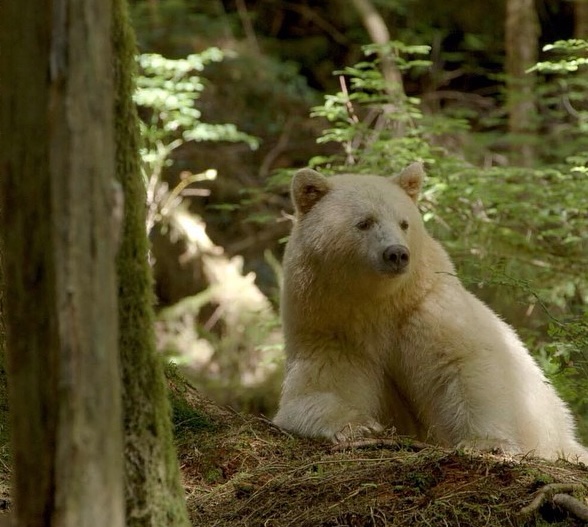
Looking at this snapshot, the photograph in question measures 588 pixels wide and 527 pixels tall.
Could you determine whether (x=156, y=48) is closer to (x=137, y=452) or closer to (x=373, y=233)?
(x=373, y=233)

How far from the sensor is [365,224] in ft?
18.4

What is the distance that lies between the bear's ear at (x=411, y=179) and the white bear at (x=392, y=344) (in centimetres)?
14

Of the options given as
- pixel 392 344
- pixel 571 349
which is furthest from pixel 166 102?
pixel 571 349

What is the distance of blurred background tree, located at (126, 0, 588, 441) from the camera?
25.1 ft

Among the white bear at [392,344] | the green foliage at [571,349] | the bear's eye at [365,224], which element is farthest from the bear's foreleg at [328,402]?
the green foliage at [571,349]

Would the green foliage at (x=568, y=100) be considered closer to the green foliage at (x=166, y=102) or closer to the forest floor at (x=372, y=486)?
the forest floor at (x=372, y=486)

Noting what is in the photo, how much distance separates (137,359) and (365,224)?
2.85 meters

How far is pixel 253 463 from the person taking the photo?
4.76 m

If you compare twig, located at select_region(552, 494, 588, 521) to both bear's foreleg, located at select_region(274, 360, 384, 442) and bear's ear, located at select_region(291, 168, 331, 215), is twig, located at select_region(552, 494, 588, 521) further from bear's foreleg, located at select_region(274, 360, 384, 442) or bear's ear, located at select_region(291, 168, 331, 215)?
bear's ear, located at select_region(291, 168, 331, 215)

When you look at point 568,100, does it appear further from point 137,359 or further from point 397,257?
point 137,359

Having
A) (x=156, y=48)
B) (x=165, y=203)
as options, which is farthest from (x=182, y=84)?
(x=156, y=48)

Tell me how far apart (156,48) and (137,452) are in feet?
41.3

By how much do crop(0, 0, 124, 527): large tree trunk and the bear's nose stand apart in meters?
2.99

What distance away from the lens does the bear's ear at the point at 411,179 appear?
5953 millimetres
